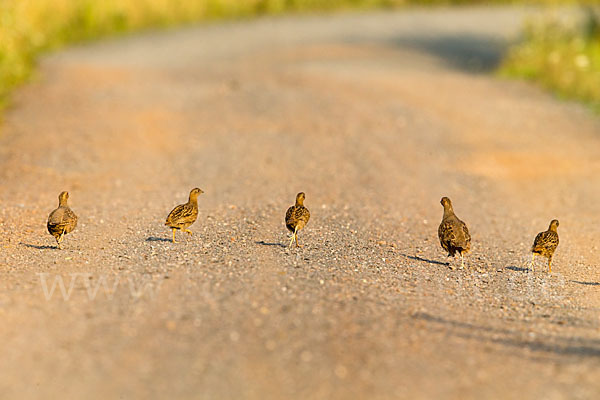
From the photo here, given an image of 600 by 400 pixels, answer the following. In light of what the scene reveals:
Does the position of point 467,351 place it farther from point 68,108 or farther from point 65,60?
point 65,60

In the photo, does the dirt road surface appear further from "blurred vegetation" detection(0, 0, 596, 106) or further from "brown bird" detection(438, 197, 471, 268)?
"blurred vegetation" detection(0, 0, 596, 106)

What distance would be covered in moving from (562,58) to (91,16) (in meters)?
13.4

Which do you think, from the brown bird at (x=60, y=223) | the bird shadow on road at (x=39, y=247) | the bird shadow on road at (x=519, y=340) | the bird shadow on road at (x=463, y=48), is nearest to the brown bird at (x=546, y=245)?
the bird shadow on road at (x=519, y=340)

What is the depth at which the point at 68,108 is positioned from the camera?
16.0 metres

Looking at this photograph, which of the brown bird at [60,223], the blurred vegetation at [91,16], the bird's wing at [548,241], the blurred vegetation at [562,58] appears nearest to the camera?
the brown bird at [60,223]

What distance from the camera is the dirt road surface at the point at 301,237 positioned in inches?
231

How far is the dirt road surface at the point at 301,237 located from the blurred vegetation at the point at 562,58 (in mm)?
678

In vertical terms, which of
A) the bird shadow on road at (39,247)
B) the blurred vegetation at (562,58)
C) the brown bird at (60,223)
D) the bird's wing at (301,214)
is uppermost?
the blurred vegetation at (562,58)

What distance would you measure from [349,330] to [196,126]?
8.88 metres

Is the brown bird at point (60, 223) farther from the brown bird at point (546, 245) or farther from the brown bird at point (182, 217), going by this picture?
the brown bird at point (546, 245)

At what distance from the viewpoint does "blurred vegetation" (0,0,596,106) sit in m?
19.5

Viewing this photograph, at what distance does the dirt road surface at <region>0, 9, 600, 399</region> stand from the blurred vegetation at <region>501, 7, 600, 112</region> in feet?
2.22

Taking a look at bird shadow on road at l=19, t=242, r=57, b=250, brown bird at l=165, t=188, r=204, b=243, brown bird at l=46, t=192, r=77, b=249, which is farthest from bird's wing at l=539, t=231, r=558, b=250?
bird shadow on road at l=19, t=242, r=57, b=250

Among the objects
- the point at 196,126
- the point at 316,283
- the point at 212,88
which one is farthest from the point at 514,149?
the point at 316,283
